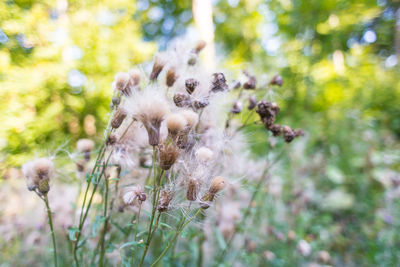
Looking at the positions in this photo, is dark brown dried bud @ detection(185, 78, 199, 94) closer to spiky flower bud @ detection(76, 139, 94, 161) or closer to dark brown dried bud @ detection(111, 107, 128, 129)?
dark brown dried bud @ detection(111, 107, 128, 129)

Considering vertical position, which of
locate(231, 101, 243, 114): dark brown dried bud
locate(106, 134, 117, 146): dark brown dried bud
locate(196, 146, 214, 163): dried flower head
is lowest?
locate(196, 146, 214, 163): dried flower head

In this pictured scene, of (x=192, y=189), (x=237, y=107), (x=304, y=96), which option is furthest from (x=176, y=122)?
(x=304, y=96)

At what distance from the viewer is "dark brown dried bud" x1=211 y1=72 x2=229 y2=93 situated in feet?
2.75

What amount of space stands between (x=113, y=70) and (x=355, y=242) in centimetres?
423

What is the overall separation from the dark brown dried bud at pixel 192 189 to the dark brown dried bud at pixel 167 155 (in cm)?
9

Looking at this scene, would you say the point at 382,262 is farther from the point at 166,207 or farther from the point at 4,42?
the point at 4,42

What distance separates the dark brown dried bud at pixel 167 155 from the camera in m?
→ 0.66

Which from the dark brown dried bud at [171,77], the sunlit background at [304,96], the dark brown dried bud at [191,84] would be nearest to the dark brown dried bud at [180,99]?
the dark brown dried bud at [191,84]

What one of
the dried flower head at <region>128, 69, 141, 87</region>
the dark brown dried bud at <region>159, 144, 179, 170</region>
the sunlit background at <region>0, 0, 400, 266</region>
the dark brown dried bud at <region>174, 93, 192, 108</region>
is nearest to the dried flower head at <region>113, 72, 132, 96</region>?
the dried flower head at <region>128, 69, 141, 87</region>

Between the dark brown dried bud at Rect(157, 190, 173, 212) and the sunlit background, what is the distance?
898 millimetres

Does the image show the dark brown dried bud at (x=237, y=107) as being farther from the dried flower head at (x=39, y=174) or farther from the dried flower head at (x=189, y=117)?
the dried flower head at (x=39, y=174)

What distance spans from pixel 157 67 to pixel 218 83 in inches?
10.0

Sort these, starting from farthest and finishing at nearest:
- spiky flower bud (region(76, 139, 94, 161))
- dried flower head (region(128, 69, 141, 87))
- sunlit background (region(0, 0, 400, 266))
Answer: sunlit background (region(0, 0, 400, 266))
spiky flower bud (region(76, 139, 94, 161))
dried flower head (region(128, 69, 141, 87))

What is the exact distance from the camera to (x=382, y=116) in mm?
4168
